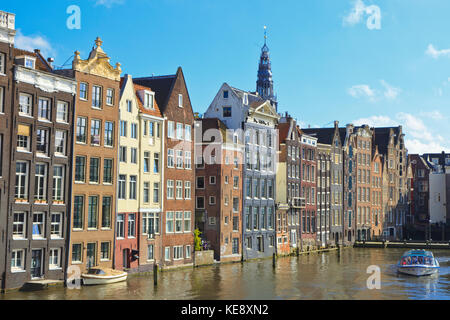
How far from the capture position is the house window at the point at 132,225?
193 feet

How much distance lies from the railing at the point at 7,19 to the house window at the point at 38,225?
565 inches

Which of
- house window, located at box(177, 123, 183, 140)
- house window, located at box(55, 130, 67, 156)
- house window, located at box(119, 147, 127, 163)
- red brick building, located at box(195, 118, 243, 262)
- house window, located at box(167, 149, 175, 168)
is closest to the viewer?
house window, located at box(55, 130, 67, 156)

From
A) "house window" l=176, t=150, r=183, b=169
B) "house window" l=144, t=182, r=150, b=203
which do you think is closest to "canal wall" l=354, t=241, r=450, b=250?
"house window" l=176, t=150, r=183, b=169

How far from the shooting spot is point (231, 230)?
75.2m

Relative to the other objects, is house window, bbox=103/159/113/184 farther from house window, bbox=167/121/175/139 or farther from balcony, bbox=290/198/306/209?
balcony, bbox=290/198/306/209

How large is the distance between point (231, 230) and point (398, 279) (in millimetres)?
20653

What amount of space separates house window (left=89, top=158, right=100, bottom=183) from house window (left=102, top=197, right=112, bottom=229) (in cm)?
210

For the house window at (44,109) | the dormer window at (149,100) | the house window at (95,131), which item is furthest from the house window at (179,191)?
the house window at (44,109)

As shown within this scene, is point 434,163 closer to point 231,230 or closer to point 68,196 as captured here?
point 231,230

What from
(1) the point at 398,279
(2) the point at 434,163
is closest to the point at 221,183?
(1) the point at 398,279

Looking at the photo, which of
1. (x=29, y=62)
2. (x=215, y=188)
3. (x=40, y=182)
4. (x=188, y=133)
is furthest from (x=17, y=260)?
(x=215, y=188)

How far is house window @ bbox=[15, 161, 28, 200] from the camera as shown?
157 ft

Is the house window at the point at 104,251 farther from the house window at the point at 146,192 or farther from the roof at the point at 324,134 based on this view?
the roof at the point at 324,134

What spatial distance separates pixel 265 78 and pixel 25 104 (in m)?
138
